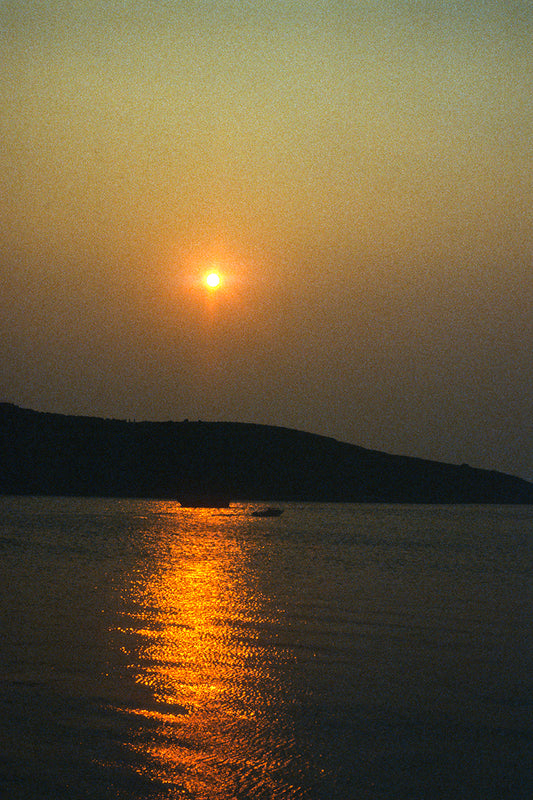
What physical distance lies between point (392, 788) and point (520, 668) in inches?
351

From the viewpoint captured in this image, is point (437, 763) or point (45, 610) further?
point (45, 610)

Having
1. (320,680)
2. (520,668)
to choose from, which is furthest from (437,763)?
(520,668)

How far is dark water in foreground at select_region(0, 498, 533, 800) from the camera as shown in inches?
Result: 477

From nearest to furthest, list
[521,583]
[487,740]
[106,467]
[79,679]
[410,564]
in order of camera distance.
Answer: [487,740] < [79,679] < [521,583] < [410,564] < [106,467]

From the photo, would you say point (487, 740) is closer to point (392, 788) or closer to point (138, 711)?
point (392, 788)

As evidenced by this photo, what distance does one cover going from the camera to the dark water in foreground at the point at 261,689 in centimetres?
1212

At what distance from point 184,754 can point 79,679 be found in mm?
5143

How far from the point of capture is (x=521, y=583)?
138 feet

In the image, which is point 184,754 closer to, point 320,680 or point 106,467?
point 320,680

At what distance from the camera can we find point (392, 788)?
1195 centimetres

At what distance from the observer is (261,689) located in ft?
56.8

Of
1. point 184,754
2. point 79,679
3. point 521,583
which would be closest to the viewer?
point 184,754

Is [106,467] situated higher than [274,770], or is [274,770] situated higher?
[106,467]

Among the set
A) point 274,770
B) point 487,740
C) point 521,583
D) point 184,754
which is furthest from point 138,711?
Answer: point 521,583
